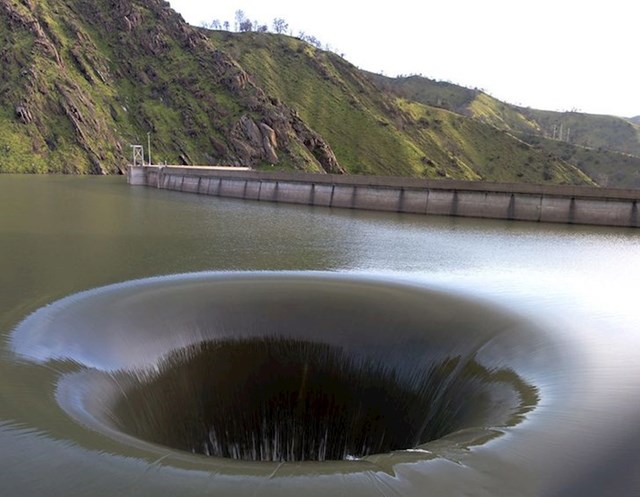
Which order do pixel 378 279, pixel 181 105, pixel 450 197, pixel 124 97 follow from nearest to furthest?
pixel 378 279 → pixel 450 197 → pixel 124 97 → pixel 181 105

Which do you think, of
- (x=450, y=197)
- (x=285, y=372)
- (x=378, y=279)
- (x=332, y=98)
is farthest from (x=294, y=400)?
(x=332, y=98)

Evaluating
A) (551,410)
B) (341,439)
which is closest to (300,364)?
(341,439)

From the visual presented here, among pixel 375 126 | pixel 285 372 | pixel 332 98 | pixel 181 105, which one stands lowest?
pixel 285 372

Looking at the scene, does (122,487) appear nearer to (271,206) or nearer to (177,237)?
(177,237)

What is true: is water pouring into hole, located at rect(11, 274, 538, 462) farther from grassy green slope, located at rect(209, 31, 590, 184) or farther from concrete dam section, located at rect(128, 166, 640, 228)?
grassy green slope, located at rect(209, 31, 590, 184)

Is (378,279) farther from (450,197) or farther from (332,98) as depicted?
(332,98)

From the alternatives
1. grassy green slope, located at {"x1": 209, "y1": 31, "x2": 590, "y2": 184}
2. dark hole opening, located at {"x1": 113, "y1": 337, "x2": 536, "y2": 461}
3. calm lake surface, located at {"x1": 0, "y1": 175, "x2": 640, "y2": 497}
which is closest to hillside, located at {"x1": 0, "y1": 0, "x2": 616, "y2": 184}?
grassy green slope, located at {"x1": 209, "y1": 31, "x2": 590, "y2": 184}

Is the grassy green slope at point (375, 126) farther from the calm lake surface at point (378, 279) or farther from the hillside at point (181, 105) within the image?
→ the calm lake surface at point (378, 279)
